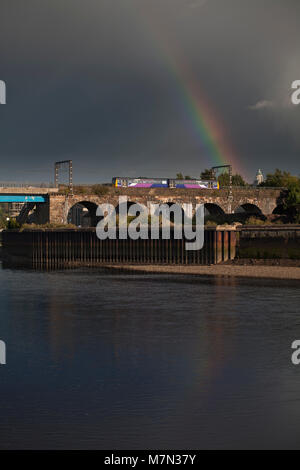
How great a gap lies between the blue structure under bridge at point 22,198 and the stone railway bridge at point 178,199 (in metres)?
1.48

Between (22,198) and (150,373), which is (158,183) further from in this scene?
(150,373)

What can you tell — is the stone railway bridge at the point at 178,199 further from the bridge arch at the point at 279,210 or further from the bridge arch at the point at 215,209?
the bridge arch at the point at 279,210

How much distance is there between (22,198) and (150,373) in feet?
253

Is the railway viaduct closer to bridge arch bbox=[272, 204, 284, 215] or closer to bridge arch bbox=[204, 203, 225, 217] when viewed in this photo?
bridge arch bbox=[204, 203, 225, 217]

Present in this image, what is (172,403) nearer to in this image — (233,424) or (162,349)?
(233,424)

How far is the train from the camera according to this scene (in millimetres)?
105562

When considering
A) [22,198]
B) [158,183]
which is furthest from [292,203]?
[22,198]

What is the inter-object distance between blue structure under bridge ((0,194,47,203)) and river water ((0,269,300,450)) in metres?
51.9

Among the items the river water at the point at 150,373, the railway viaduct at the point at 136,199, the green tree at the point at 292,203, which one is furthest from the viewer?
the green tree at the point at 292,203

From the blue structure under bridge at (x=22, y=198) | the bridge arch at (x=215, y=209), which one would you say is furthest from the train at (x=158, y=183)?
the blue structure under bridge at (x=22, y=198)

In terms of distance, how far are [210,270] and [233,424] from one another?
5291 centimetres

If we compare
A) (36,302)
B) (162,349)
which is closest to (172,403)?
(162,349)

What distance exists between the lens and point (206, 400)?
828 inches

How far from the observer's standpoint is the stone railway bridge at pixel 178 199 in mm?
100000
